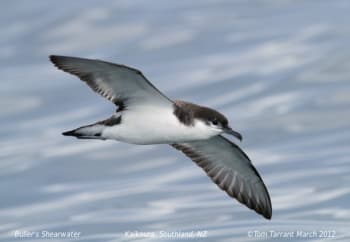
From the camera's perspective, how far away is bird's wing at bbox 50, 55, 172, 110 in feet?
60.2

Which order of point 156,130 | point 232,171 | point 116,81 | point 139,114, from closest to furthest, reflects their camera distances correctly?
point 156,130 < point 116,81 < point 139,114 < point 232,171

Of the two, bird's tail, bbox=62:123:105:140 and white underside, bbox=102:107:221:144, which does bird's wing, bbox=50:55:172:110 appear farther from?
bird's tail, bbox=62:123:105:140

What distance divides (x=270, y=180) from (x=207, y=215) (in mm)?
2199

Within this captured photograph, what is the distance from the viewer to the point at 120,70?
60.8 ft

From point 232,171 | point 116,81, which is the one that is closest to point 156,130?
point 116,81

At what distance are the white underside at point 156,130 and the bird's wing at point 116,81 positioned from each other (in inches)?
7.5

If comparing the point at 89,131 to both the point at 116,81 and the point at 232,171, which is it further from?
the point at 232,171

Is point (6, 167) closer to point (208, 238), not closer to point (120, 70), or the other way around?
point (208, 238)

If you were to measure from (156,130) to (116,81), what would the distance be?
0.73 meters

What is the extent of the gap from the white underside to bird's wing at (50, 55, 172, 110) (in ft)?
0.62

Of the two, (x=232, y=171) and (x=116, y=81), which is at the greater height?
(x=116, y=81)

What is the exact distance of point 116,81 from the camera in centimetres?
1888

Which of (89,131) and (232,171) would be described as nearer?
(89,131)

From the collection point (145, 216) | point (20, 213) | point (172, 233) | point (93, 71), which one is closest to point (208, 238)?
point (172, 233)
